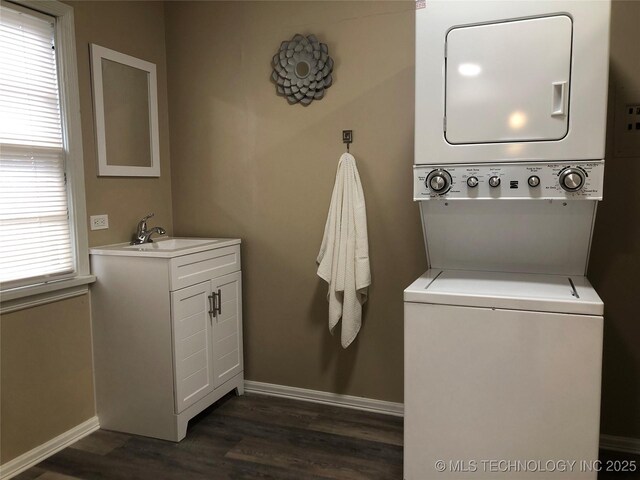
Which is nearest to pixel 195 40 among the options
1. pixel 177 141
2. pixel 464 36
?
pixel 177 141

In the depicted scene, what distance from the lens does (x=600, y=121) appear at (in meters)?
1.66

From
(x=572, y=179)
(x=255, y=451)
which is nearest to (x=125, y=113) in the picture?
(x=255, y=451)

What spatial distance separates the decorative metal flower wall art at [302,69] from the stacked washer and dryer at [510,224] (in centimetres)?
88

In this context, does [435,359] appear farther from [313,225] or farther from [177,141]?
[177,141]

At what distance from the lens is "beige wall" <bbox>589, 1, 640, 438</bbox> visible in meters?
2.15

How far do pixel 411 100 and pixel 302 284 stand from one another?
47.0 inches

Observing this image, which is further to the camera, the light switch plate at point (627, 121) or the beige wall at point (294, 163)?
the beige wall at point (294, 163)

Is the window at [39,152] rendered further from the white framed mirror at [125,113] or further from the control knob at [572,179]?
the control knob at [572,179]

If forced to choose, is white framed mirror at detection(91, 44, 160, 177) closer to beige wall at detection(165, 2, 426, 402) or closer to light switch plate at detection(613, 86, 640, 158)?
beige wall at detection(165, 2, 426, 402)

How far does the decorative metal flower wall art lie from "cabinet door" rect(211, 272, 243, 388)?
43.7 inches

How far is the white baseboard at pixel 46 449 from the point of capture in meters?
2.14

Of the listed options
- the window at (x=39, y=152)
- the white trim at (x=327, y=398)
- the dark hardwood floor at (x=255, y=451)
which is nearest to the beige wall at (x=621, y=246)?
the dark hardwood floor at (x=255, y=451)

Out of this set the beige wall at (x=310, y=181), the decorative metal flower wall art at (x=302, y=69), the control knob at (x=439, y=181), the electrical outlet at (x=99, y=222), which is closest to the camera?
the control knob at (x=439, y=181)

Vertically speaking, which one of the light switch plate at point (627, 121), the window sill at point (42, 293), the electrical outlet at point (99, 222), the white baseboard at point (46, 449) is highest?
the light switch plate at point (627, 121)
